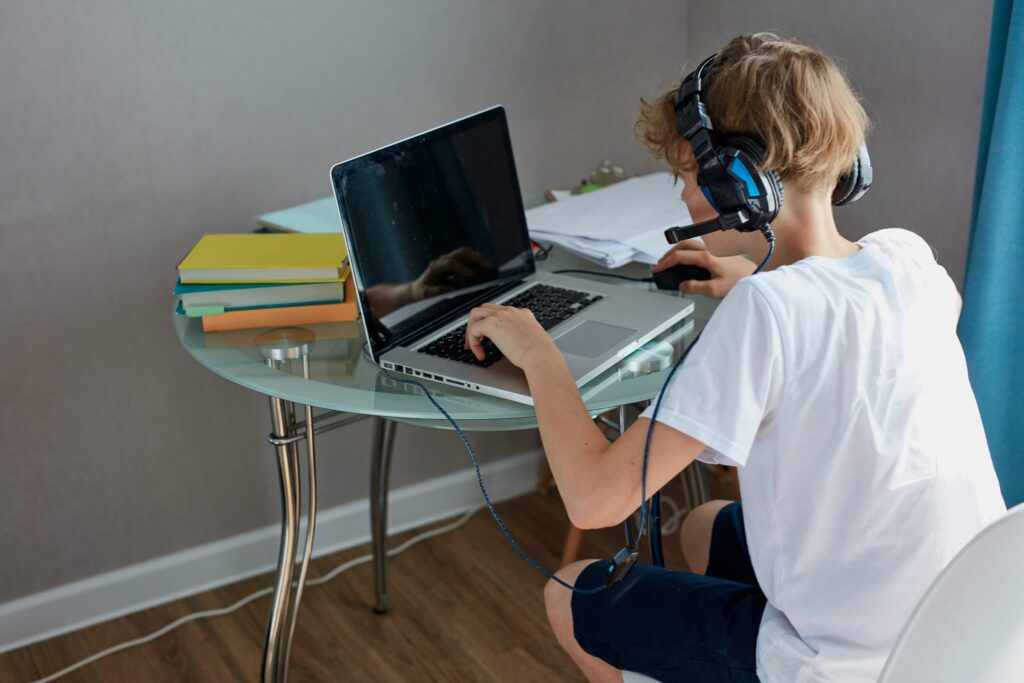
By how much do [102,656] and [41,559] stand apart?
0.20 metres

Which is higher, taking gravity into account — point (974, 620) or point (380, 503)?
point (974, 620)

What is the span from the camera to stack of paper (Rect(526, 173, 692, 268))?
5.16 feet

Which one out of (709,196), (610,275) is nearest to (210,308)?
(610,275)

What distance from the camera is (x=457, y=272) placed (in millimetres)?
1446

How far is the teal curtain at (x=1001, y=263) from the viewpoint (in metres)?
1.49

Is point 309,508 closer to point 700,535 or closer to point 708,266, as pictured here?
point 700,535

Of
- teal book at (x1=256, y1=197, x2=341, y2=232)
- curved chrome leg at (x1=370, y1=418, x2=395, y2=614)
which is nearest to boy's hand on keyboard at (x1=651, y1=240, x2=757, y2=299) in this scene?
teal book at (x1=256, y1=197, x2=341, y2=232)

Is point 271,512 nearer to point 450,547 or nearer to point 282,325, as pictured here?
point 450,547

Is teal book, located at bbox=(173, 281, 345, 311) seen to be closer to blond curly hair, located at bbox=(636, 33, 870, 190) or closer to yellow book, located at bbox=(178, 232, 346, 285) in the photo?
yellow book, located at bbox=(178, 232, 346, 285)

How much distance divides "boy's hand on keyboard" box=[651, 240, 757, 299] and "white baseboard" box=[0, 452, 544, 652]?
0.90 m

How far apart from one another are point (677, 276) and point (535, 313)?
0.23 meters

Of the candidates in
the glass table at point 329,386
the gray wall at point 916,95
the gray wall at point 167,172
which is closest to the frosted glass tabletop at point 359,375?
Answer: the glass table at point 329,386

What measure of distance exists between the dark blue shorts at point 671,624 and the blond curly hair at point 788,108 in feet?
1.49

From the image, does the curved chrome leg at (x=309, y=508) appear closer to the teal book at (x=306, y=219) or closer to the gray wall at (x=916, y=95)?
the teal book at (x=306, y=219)
